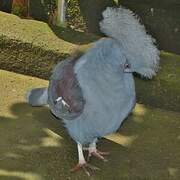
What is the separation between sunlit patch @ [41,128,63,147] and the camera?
4.54m

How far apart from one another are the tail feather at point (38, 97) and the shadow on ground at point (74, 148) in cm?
28

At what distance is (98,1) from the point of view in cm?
559

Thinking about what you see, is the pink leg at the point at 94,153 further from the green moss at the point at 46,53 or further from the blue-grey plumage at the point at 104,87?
the green moss at the point at 46,53

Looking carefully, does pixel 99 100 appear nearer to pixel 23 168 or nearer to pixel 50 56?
pixel 23 168

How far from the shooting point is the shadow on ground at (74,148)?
166 inches

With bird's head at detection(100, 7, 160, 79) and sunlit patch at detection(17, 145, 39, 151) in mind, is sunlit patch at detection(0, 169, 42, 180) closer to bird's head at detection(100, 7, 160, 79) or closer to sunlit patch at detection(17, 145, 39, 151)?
sunlit patch at detection(17, 145, 39, 151)

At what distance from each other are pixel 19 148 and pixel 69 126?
0.66 m

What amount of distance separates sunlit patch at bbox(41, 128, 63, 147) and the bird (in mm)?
607

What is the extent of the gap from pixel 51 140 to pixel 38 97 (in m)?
Result: 0.40

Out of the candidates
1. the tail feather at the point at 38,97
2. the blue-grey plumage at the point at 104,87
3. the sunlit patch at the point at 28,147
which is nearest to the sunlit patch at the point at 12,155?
the sunlit patch at the point at 28,147

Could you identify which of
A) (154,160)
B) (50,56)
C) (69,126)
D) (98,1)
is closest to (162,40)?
(98,1)

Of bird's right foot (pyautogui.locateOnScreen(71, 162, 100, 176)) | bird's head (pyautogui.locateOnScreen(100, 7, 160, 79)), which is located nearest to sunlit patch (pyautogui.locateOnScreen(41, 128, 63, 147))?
bird's right foot (pyautogui.locateOnScreen(71, 162, 100, 176))

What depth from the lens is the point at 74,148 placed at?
14.8ft

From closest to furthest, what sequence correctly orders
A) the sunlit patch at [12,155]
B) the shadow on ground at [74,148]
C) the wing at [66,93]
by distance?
the wing at [66,93] < the shadow on ground at [74,148] < the sunlit patch at [12,155]
